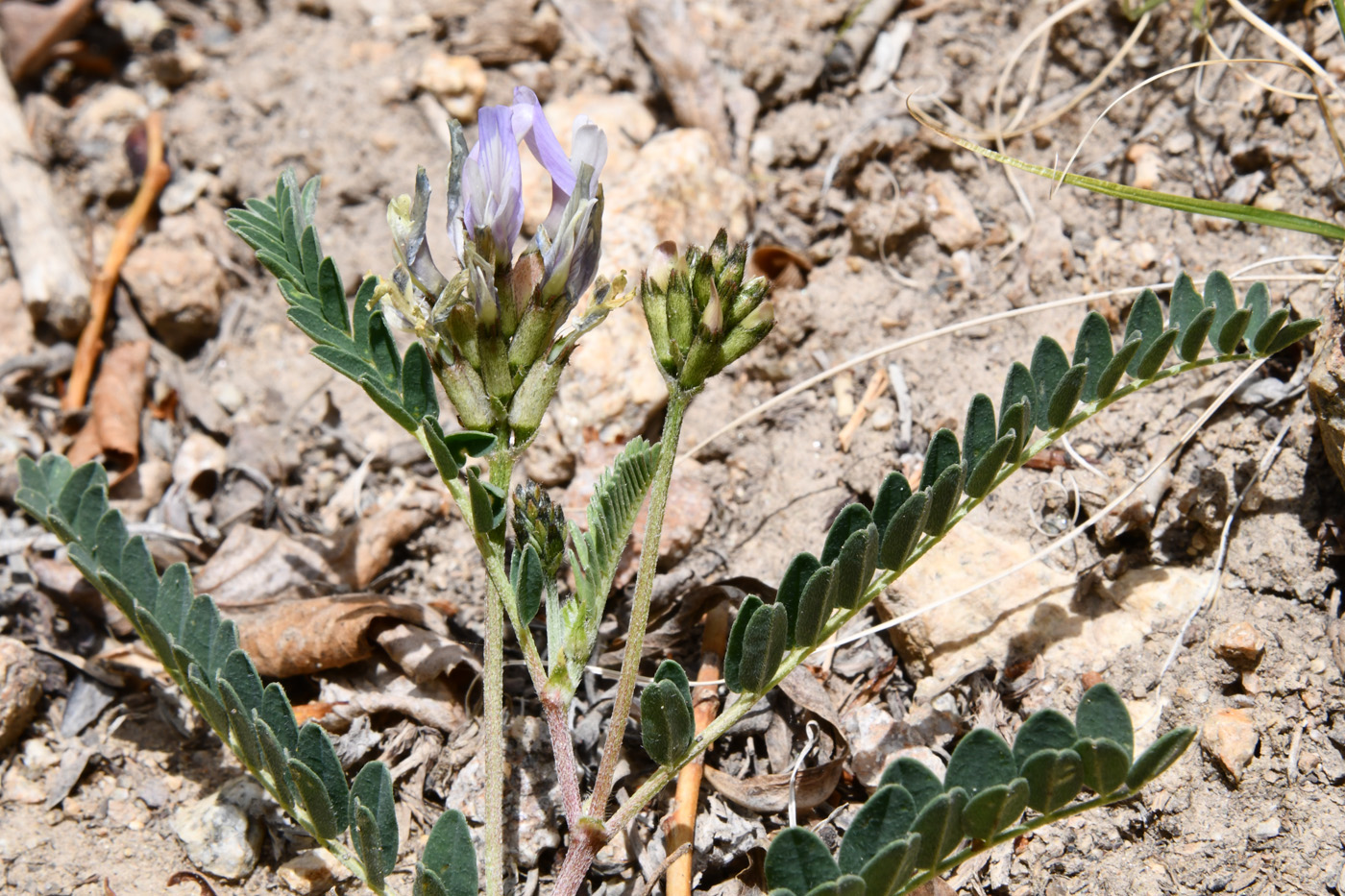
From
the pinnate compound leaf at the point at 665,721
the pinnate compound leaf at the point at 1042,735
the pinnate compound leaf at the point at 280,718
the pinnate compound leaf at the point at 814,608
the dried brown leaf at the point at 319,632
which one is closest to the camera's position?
the pinnate compound leaf at the point at 1042,735

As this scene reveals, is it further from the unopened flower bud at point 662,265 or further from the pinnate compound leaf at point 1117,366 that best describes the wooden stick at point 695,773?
the pinnate compound leaf at point 1117,366

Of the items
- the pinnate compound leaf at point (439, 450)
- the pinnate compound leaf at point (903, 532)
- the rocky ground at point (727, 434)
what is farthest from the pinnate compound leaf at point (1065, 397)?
the pinnate compound leaf at point (439, 450)

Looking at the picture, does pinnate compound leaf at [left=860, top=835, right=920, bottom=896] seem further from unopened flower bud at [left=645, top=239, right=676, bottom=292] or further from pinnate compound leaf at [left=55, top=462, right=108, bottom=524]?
pinnate compound leaf at [left=55, top=462, right=108, bottom=524]

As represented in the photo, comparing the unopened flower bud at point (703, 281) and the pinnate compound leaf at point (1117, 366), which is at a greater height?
the unopened flower bud at point (703, 281)

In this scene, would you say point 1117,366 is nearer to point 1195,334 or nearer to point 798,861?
point 1195,334

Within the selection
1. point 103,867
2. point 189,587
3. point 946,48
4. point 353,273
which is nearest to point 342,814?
point 189,587

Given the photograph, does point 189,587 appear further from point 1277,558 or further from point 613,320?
point 1277,558
